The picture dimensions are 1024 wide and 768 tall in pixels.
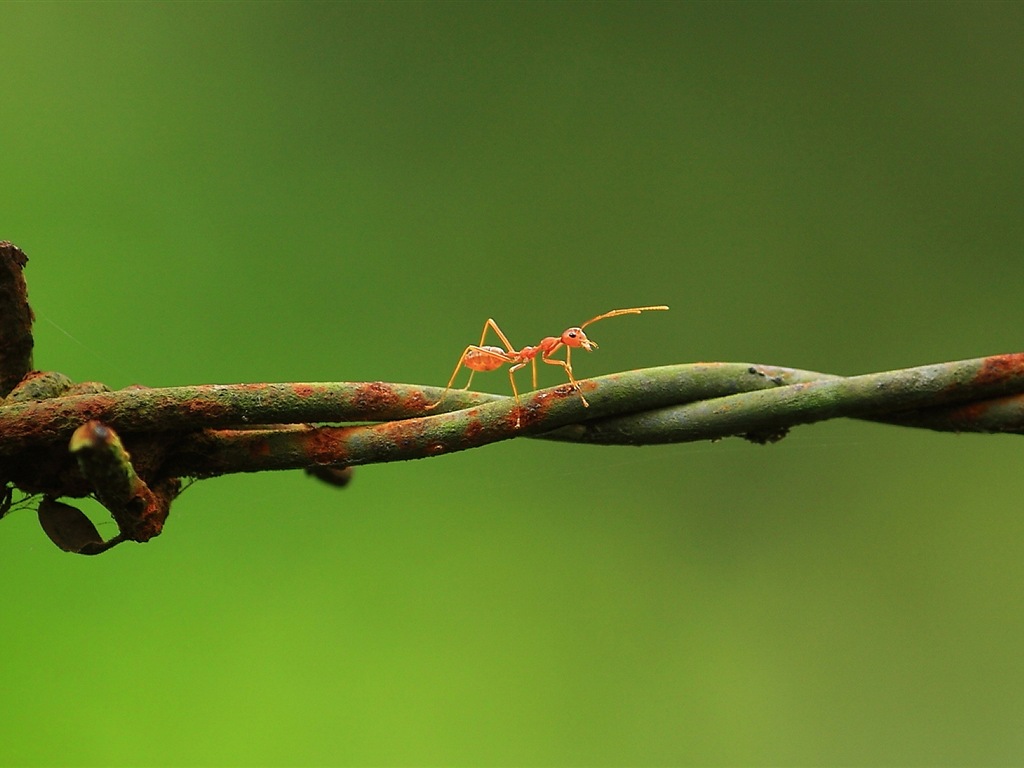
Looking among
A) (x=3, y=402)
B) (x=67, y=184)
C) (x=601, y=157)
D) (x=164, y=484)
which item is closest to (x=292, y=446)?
(x=164, y=484)

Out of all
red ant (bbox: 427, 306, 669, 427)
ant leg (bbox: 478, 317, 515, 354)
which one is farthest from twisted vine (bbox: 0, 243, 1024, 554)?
ant leg (bbox: 478, 317, 515, 354)

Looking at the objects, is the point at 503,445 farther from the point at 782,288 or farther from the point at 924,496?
the point at 924,496

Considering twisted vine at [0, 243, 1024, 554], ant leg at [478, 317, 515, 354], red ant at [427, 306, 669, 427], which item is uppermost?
ant leg at [478, 317, 515, 354]

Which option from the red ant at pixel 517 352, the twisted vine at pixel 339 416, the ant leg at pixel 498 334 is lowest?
the twisted vine at pixel 339 416

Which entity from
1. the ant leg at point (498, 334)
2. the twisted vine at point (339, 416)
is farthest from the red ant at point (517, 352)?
the twisted vine at point (339, 416)

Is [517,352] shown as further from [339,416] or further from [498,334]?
[339,416]

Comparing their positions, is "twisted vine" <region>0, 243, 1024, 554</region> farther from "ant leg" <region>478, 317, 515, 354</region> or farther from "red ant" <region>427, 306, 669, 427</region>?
"ant leg" <region>478, 317, 515, 354</region>

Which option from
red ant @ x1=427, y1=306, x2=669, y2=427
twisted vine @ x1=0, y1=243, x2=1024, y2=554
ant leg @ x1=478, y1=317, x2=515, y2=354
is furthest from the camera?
ant leg @ x1=478, y1=317, x2=515, y2=354

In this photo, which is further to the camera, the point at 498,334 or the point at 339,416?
the point at 498,334

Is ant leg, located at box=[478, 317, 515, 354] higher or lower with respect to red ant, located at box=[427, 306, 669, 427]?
higher

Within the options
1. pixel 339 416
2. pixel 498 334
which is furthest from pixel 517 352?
pixel 339 416

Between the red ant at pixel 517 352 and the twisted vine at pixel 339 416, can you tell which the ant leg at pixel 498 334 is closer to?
the red ant at pixel 517 352

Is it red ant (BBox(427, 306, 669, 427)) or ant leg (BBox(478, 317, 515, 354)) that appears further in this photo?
ant leg (BBox(478, 317, 515, 354))
